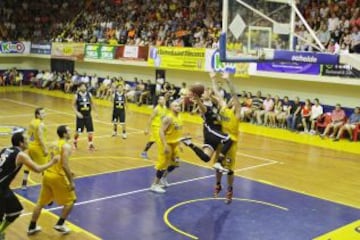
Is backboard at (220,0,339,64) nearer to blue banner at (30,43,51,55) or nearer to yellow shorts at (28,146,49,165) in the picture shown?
yellow shorts at (28,146,49,165)

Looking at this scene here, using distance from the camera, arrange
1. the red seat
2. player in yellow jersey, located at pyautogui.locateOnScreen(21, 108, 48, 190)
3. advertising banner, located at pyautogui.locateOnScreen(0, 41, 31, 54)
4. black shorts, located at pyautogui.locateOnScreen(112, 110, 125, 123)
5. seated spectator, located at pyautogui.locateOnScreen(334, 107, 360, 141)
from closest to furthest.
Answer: player in yellow jersey, located at pyautogui.locateOnScreen(21, 108, 48, 190) < black shorts, located at pyautogui.locateOnScreen(112, 110, 125, 123) < seated spectator, located at pyautogui.locateOnScreen(334, 107, 360, 141) < the red seat < advertising banner, located at pyautogui.locateOnScreen(0, 41, 31, 54)

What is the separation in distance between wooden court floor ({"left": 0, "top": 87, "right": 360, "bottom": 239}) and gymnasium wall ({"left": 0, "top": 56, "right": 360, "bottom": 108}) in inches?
85.5

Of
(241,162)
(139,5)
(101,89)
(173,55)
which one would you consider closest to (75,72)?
(101,89)

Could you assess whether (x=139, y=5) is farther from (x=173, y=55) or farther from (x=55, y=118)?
(x=55, y=118)

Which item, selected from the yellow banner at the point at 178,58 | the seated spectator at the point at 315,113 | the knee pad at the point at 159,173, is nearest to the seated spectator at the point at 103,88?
the yellow banner at the point at 178,58

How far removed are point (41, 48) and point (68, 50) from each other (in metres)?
2.85

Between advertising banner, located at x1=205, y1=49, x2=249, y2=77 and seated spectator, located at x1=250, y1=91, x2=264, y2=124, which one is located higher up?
advertising banner, located at x1=205, y1=49, x2=249, y2=77

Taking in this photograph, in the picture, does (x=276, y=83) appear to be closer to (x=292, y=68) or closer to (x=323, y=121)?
(x=292, y=68)

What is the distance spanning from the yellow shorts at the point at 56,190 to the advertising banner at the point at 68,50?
19930 millimetres

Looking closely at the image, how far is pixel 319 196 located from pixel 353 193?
0.86 metres

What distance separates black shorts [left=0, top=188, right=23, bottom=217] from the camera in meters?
6.45

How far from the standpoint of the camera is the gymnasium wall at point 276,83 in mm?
17328

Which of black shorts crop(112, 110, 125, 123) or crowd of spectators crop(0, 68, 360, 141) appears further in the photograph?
crowd of spectators crop(0, 68, 360, 141)

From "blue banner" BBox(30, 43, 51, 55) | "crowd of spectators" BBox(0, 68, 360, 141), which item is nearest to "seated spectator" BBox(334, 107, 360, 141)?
"crowd of spectators" BBox(0, 68, 360, 141)
